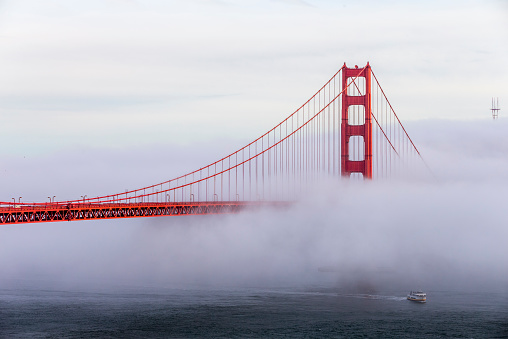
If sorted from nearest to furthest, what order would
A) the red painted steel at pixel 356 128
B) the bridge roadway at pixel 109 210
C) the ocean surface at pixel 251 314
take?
the ocean surface at pixel 251 314, the bridge roadway at pixel 109 210, the red painted steel at pixel 356 128

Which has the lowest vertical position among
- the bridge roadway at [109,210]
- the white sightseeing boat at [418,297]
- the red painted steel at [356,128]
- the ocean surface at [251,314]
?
the ocean surface at [251,314]

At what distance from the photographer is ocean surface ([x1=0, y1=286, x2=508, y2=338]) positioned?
49.3 m

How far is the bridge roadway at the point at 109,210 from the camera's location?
184 ft

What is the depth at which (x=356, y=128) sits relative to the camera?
244 feet

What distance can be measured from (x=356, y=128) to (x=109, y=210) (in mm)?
22969

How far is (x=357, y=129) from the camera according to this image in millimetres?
74250

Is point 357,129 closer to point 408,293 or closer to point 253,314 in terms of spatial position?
point 408,293

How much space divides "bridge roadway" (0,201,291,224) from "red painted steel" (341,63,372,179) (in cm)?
744

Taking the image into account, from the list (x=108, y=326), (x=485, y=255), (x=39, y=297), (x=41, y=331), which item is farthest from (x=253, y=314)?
(x=485, y=255)

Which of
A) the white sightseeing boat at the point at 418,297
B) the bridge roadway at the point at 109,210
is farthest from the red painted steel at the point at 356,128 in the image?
the white sightseeing boat at the point at 418,297

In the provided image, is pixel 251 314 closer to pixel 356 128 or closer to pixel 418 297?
pixel 418 297

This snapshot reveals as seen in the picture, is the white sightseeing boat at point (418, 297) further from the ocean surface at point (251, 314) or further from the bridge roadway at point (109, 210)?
the bridge roadway at point (109, 210)

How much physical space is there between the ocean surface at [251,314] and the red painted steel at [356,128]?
11333mm

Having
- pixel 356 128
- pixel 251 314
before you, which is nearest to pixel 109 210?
pixel 251 314
